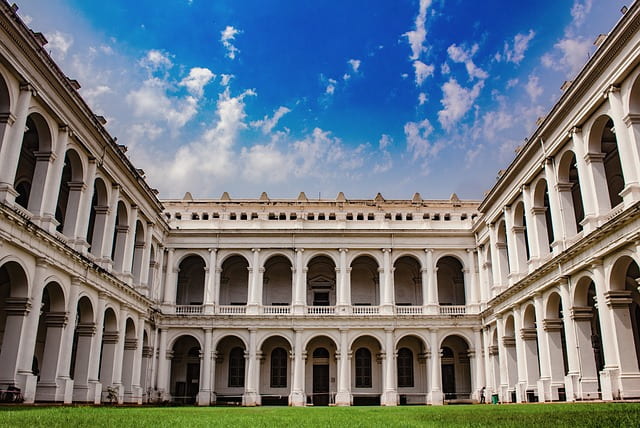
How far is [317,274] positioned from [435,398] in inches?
474

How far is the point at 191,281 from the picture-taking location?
41.7m

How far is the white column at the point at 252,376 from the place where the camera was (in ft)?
117

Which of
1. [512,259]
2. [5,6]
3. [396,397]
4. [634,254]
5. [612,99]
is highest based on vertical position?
[5,6]

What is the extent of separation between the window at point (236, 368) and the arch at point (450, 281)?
14576 millimetres

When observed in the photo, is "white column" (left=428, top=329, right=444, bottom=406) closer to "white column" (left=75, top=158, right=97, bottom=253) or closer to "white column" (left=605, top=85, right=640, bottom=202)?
"white column" (left=605, top=85, right=640, bottom=202)

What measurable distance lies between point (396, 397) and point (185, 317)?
14199 millimetres

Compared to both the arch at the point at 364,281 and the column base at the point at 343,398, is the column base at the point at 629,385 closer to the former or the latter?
the column base at the point at 343,398

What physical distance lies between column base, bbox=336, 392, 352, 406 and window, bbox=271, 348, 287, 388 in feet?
16.7

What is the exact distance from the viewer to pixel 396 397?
118ft

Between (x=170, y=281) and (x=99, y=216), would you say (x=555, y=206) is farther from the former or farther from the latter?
(x=170, y=281)

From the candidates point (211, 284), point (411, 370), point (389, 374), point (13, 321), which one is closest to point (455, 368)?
point (411, 370)

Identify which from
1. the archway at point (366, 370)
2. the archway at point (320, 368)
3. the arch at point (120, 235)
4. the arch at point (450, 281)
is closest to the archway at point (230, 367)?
the archway at point (320, 368)

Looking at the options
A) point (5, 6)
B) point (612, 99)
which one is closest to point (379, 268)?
point (612, 99)

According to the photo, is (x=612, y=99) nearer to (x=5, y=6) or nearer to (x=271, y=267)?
(x=5, y=6)
